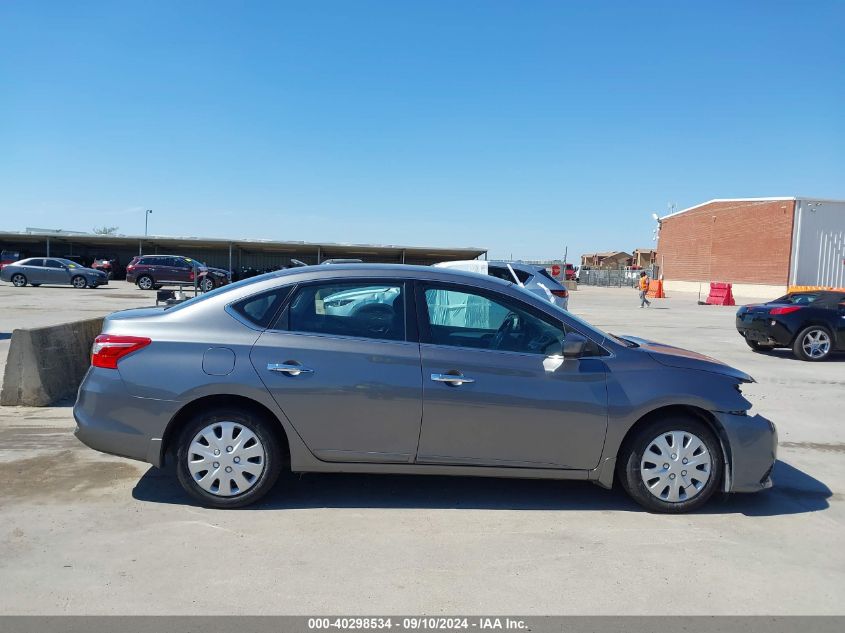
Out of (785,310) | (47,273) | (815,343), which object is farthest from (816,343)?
(47,273)

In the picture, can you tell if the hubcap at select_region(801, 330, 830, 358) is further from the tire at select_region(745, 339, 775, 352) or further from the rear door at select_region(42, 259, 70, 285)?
the rear door at select_region(42, 259, 70, 285)

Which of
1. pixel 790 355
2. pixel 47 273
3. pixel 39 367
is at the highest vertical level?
pixel 47 273

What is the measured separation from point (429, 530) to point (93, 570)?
76.1 inches

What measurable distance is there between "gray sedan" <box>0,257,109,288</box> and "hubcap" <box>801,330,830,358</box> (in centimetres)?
3058

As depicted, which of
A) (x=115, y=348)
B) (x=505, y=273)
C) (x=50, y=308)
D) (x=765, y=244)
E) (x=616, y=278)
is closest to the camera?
(x=115, y=348)

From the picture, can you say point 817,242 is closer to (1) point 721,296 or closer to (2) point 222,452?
(1) point 721,296

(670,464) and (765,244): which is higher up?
(765,244)

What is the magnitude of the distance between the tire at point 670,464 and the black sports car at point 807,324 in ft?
30.4

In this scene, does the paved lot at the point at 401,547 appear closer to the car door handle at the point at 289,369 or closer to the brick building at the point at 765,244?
the car door handle at the point at 289,369

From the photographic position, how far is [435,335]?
4441 millimetres

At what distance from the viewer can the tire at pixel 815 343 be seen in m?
12.1

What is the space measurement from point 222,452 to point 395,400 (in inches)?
47.4

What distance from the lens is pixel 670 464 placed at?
4.39 metres
